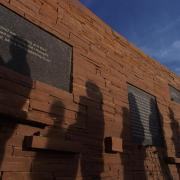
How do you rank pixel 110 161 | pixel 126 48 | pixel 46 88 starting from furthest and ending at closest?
pixel 126 48 → pixel 110 161 → pixel 46 88

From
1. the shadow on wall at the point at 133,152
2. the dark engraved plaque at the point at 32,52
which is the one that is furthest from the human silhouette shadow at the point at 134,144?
the dark engraved plaque at the point at 32,52

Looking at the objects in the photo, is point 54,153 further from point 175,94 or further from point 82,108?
point 175,94

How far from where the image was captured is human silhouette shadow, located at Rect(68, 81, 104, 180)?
4484 mm

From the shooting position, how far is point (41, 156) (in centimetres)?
382

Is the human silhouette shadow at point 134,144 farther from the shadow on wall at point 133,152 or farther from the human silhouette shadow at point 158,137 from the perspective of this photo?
the human silhouette shadow at point 158,137

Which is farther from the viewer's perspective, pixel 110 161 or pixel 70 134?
pixel 110 161

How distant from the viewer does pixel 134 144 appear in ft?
19.1

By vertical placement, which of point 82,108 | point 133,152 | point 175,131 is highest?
point 175,131

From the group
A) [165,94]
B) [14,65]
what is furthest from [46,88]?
[165,94]

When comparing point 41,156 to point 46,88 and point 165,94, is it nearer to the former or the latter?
point 46,88

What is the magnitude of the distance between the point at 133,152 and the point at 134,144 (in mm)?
211

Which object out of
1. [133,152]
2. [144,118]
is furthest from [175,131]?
[133,152]

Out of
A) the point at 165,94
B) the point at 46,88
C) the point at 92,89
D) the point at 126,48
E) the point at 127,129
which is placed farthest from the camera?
the point at 165,94

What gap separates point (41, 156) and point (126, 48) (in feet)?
14.9
